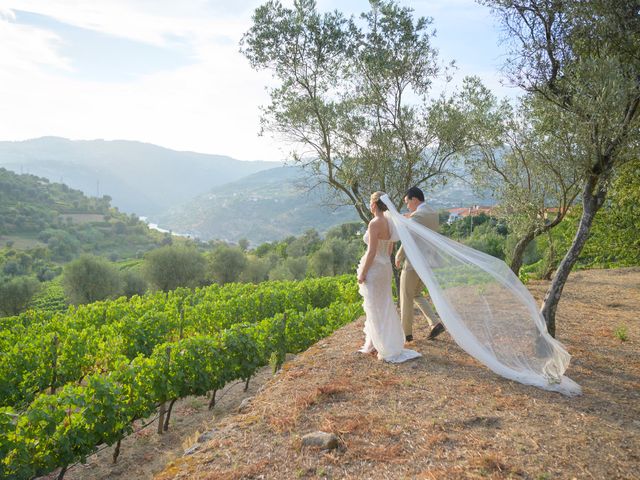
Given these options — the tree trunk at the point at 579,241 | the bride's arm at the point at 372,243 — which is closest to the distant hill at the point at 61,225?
the bride's arm at the point at 372,243

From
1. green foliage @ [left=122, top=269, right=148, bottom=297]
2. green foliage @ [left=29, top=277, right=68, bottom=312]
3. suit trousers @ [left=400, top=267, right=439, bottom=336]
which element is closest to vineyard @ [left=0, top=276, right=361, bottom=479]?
suit trousers @ [left=400, top=267, right=439, bottom=336]

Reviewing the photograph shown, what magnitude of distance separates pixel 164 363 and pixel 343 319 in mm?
4792

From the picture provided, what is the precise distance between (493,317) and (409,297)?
140 centimetres

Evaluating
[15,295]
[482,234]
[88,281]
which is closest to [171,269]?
[88,281]

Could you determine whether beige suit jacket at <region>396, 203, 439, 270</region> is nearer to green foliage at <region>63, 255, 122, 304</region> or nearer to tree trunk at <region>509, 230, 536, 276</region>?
tree trunk at <region>509, 230, 536, 276</region>

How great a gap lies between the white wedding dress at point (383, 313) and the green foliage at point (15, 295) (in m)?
42.2

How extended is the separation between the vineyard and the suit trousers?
3.03m

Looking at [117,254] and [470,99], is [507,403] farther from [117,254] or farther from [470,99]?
[117,254]

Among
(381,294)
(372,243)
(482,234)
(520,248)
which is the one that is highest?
(372,243)

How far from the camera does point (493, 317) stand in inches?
246

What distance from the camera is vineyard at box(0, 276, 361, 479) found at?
5.74m

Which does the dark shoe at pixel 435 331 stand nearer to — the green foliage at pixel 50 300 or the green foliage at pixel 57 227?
the green foliage at pixel 50 300

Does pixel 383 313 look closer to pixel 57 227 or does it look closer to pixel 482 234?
pixel 482 234

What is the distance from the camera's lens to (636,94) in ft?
21.2
